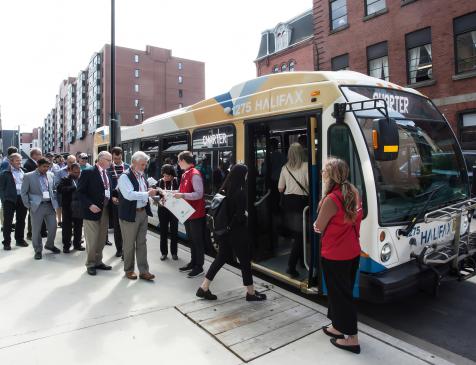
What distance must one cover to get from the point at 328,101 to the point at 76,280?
4151 mm

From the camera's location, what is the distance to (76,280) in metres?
5.21

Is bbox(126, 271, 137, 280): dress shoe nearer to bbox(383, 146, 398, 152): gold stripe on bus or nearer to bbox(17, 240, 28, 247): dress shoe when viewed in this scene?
bbox(17, 240, 28, 247): dress shoe

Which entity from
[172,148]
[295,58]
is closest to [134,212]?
[172,148]

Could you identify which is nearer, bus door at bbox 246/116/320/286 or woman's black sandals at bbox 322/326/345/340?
woman's black sandals at bbox 322/326/345/340

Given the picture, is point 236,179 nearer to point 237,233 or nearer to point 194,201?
point 237,233

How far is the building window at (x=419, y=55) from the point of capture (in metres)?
16.0

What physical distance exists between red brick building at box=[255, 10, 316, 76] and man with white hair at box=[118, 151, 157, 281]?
2234 centimetres

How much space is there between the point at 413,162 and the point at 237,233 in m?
2.21

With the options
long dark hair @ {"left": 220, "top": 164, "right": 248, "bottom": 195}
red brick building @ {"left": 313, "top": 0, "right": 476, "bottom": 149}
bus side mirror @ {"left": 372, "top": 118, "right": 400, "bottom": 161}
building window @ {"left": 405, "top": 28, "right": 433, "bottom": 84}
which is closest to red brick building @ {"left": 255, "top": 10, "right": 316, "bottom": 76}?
red brick building @ {"left": 313, "top": 0, "right": 476, "bottom": 149}

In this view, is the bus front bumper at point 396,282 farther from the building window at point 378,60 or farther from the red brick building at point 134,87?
the red brick building at point 134,87

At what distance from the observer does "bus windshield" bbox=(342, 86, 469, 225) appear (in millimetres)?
3912

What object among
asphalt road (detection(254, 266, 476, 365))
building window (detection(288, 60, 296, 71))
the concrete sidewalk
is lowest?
asphalt road (detection(254, 266, 476, 365))

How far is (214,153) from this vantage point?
6.16 m

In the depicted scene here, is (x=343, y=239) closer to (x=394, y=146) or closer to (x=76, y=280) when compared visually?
(x=394, y=146)
